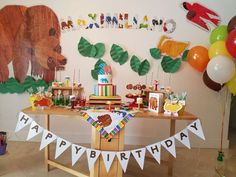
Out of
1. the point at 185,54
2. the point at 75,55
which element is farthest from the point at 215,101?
the point at 75,55

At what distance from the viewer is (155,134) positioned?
3.44 meters

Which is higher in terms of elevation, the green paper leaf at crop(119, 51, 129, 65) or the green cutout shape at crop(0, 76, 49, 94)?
the green paper leaf at crop(119, 51, 129, 65)

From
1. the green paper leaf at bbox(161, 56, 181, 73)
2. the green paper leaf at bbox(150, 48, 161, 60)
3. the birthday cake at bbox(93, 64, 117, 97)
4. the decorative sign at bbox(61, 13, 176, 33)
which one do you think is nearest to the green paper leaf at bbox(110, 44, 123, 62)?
the decorative sign at bbox(61, 13, 176, 33)

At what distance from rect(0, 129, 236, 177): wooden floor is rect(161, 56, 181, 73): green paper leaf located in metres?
1.20

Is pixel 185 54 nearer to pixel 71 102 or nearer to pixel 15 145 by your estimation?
pixel 71 102

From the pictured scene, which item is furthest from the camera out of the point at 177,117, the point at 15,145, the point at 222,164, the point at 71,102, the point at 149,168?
the point at 15,145

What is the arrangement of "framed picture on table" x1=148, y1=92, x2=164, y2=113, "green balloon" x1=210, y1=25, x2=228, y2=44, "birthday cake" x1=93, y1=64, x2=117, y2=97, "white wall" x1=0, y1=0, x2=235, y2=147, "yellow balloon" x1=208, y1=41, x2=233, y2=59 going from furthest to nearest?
"white wall" x1=0, y1=0, x2=235, y2=147 → "green balloon" x1=210, y1=25, x2=228, y2=44 → "yellow balloon" x1=208, y1=41, x2=233, y2=59 → "birthday cake" x1=93, y1=64, x2=117, y2=97 → "framed picture on table" x1=148, y1=92, x2=164, y2=113

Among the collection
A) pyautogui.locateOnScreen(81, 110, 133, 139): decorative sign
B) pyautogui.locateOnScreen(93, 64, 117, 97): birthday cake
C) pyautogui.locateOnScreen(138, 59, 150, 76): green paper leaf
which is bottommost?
pyautogui.locateOnScreen(81, 110, 133, 139): decorative sign

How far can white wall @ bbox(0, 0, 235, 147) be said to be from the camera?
3293 millimetres

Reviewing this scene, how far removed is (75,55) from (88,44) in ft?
0.84

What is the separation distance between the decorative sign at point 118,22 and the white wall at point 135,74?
2.4 inches

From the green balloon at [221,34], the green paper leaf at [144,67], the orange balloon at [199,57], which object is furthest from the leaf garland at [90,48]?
the green balloon at [221,34]

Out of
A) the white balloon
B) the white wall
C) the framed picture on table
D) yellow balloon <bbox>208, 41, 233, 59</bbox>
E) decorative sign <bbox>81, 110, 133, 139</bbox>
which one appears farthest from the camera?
the white wall

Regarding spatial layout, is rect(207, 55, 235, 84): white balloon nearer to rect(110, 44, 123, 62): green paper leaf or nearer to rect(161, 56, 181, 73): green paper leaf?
rect(161, 56, 181, 73): green paper leaf
